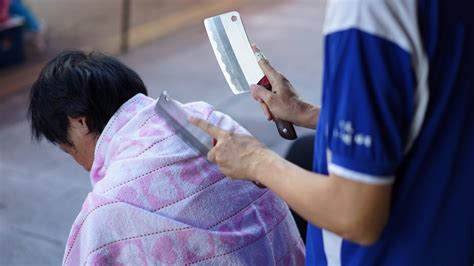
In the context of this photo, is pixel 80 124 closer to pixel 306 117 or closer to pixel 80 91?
pixel 80 91

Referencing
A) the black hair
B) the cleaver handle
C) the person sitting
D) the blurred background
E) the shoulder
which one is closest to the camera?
the shoulder

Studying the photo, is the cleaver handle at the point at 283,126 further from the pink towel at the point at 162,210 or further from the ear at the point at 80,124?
the ear at the point at 80,124

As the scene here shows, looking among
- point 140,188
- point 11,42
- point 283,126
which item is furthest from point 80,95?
point 11,42

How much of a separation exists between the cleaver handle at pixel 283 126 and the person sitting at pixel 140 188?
0.63 feet

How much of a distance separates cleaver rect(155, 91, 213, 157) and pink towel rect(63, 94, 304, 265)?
A: 0.13 meters

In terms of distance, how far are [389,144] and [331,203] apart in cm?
13

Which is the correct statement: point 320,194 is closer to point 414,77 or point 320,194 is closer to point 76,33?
point 414,77

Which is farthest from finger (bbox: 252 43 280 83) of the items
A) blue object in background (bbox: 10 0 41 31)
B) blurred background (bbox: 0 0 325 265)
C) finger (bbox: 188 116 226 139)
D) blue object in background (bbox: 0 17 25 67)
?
blue object in background (bbox: 10 0 41 31)

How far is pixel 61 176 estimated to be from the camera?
428 cm

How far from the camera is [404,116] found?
1.13m

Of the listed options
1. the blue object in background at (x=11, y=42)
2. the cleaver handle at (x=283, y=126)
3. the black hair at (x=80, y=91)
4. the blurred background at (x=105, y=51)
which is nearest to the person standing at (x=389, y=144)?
the cleaver handle at (x=283, y=126)

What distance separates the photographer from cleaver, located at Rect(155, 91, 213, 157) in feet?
4.81

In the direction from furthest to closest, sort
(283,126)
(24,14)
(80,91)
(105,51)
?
(105,51) < (24,14) < (80,91) < (283,126)

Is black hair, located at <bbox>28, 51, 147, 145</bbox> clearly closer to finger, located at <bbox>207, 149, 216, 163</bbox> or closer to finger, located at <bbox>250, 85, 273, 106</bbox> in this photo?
finger, located at <bbox>250, 85, 273, 106</bbox>
